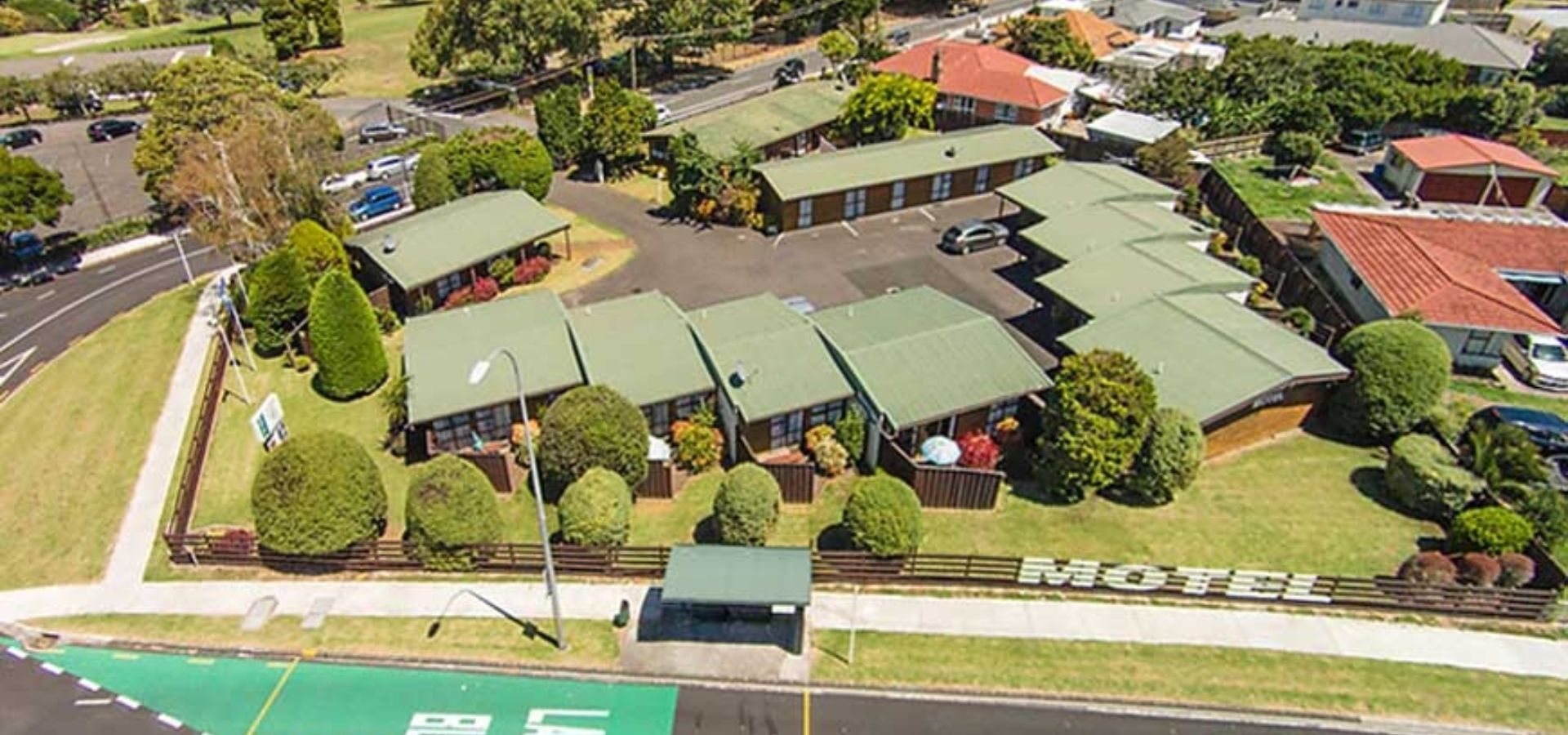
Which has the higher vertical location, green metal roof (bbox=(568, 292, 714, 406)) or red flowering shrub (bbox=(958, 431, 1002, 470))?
green metal roof (bbox=(568, 292, 714, 406))

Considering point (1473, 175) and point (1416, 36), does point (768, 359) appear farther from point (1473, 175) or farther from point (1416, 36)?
point (1416, 36)

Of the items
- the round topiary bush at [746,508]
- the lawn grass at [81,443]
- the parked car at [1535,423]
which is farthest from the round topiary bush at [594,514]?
the parked car at [1535,423]

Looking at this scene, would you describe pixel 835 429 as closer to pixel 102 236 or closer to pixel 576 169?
pixel 576 169

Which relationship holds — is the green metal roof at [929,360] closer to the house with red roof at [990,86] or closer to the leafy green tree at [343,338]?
the leafy green tree at [343,338]

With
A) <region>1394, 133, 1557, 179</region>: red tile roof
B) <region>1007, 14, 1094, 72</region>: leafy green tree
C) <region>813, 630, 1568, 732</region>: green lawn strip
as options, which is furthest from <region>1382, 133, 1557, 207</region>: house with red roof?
<region>813, 630, 1568, 732</region>: green lawn strip

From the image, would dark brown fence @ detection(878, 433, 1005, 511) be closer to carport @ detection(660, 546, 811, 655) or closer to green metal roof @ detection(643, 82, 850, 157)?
carport @ detection(660, 546, 811, 655)
